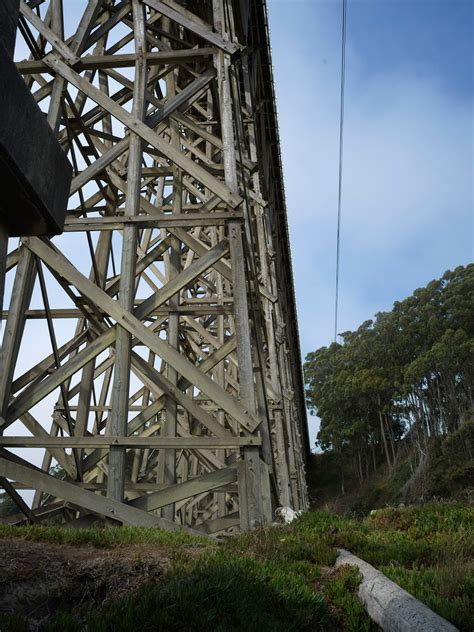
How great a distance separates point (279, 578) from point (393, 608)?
702 mm

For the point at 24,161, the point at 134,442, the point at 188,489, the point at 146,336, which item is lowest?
the point at 188,489

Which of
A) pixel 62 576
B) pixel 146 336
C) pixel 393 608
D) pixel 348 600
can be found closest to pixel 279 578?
pixel 348 600

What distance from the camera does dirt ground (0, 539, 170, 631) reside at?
266 centimetres

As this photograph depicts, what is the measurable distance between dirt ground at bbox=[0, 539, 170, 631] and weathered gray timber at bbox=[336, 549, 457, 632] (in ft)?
3.31

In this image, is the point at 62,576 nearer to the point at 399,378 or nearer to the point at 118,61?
the point at 118,61

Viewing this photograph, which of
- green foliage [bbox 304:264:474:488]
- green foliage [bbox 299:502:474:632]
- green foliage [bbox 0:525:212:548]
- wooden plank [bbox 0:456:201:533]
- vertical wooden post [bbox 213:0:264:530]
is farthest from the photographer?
green foliage [bbox 304:264:474:488]

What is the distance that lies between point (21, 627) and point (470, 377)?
28.7 m

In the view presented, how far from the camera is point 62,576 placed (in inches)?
113

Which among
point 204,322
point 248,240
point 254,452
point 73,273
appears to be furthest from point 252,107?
point 254,452

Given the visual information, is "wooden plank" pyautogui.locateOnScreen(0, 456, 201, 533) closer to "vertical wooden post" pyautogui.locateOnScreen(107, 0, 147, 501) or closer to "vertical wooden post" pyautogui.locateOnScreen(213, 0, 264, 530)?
"vertical wooden post" pyautogui.locateOnScreen(107, 0, 147, 501)

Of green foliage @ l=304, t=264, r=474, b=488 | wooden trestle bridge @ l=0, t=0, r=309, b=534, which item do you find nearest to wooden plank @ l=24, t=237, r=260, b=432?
wooden trestle bridge @ l=0, t=0, r=309, b=534

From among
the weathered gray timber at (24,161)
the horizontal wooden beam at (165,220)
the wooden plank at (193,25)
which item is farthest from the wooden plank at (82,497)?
the wooden plank at (193,25)

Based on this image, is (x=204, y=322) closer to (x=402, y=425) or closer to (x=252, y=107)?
(x=252, y=107)

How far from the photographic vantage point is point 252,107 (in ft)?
35.5
